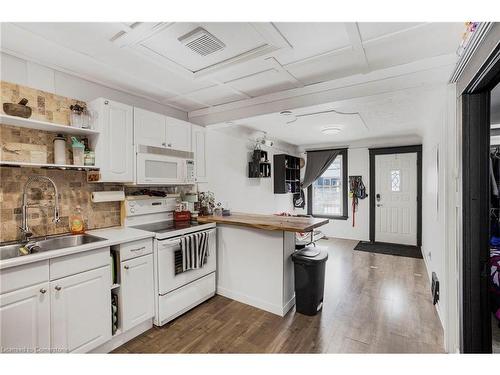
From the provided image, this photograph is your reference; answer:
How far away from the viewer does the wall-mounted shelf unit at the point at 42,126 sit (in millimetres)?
1831

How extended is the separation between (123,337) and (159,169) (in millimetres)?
1661

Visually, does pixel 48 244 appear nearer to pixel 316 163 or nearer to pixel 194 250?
pixel 194 250

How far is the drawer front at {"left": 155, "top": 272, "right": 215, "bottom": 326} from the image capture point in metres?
2.41

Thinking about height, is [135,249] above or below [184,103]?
below

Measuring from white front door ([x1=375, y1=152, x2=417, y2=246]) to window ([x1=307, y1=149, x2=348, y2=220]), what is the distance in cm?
74

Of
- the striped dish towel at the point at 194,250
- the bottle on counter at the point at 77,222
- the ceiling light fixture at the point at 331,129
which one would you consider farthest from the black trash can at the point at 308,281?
the ceiling light fixture at the point at 331,129

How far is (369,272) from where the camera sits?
12.5ft

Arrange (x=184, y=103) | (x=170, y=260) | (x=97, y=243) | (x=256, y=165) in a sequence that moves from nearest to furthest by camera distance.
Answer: (x=97, y=243)
(x=170, y=260)
(x=184, y=103)
(x=256, y=165)

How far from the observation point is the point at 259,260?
276 cm

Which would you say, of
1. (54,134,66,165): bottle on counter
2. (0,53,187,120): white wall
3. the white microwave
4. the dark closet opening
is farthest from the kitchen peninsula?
(0,53,187,120): white wall

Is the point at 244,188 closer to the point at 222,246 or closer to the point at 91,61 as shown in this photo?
the point at 222,246

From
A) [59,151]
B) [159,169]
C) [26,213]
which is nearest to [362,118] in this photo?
[159,169]

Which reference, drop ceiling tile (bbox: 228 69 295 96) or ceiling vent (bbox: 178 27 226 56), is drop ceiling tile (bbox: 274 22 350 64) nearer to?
drop ceiling tile (bbox: 228 69 295 96)
